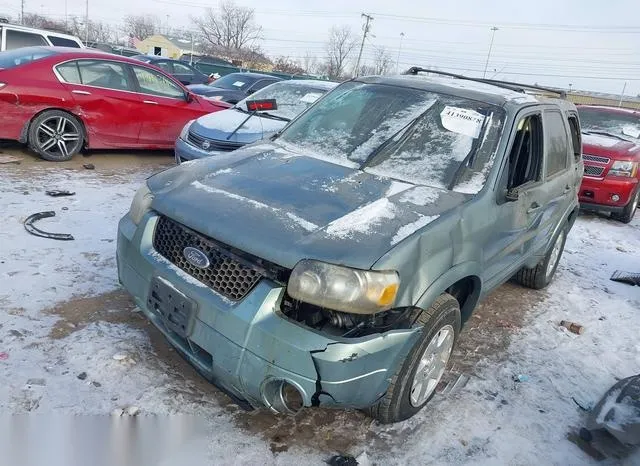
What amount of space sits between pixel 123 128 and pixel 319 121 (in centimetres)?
461

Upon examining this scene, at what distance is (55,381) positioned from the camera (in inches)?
107

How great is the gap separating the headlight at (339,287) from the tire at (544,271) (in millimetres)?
2969

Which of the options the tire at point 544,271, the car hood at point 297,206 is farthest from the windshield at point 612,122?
the car hood at point 297,206

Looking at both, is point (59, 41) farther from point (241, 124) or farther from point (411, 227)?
point (411, 227)

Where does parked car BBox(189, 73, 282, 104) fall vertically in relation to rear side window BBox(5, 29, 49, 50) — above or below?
below

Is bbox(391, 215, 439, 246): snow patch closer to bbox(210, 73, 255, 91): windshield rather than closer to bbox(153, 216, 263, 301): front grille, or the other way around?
bbox(153, 216, 263, 301): front grille

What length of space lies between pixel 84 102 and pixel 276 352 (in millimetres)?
6034

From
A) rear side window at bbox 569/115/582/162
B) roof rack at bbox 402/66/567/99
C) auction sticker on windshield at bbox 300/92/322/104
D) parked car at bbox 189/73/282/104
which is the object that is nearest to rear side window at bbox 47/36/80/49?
parked car at bbox 189/73/282/104

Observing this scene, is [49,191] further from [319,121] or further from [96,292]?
A: [319,121]

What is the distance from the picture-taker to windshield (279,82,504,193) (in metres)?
3.24

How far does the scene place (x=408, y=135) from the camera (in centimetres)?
348

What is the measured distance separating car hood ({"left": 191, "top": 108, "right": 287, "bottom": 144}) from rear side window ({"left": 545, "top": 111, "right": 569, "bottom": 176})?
10.5 feet

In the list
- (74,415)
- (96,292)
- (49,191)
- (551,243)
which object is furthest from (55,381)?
(551,243)

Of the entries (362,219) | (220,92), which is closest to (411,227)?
(362,219)
